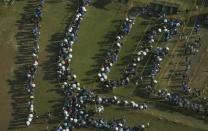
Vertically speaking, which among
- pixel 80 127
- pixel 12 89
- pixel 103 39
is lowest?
pixel 80 127

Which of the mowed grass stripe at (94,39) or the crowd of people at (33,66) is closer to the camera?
the crowd of people at (33,66)

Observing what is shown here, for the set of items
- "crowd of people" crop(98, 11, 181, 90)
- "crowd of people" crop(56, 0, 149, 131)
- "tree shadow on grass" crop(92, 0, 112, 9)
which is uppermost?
"tree shadow on grass" crop(92, 0, 112, 9)

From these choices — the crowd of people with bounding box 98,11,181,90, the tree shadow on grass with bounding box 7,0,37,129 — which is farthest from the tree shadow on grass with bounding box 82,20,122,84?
the tree shadow on grass with bounding box 7,0,37,129

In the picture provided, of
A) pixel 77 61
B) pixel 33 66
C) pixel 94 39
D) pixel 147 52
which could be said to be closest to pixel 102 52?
pixel 94 39

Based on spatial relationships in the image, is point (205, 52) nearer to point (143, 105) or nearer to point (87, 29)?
point (143, 105)

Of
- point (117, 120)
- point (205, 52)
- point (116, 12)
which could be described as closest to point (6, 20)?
point (116, 12)

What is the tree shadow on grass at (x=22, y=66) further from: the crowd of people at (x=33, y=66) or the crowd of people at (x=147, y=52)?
the crowd of people at (x=147, y=52)

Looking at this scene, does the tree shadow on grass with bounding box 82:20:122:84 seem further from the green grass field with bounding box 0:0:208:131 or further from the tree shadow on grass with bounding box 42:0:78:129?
the tree shadow on grass with bounding box 42:0:78:129

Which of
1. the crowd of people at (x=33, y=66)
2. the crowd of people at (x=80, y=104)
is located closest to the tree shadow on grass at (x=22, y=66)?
the crowd of people at (x=33, y=66)
